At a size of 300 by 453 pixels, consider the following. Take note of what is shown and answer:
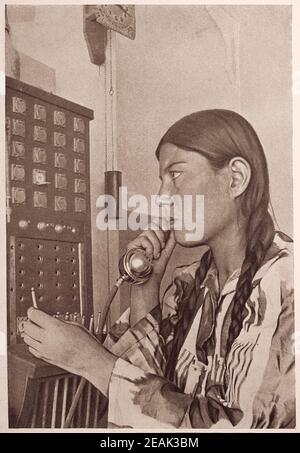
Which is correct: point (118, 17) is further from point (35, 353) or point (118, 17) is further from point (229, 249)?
point (35, 353)

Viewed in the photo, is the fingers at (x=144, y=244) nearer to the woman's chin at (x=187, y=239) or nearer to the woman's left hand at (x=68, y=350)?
the woman's chin at (x=187, y=239)

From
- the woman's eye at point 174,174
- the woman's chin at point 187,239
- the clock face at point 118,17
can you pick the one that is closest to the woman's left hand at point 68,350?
the woman's chin at point 187,239

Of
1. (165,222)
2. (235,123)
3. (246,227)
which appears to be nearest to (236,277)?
(246,227)

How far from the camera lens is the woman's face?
7.02ft

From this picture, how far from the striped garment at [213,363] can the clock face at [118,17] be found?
0.92 metres

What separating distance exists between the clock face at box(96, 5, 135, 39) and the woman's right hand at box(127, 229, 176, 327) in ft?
2.39

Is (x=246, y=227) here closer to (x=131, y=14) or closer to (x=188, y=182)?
(x=188, y=182)

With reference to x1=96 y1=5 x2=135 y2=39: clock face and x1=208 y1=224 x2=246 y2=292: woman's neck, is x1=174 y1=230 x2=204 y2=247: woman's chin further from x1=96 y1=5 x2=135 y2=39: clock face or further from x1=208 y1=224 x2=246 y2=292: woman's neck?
x1=96 y1=5 x2=135 y2=39: clock face

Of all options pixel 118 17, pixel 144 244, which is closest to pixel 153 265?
pixel 144 244

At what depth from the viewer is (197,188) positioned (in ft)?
7.04

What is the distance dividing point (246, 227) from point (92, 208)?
55 centimetres

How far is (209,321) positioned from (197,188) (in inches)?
18.5

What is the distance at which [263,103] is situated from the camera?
2.16 meters

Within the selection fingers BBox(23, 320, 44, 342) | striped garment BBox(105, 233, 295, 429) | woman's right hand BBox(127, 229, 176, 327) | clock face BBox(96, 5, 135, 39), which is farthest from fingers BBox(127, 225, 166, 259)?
clock face BBox(96, 5, 135, 39)
